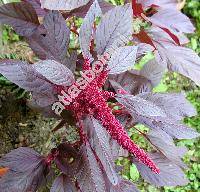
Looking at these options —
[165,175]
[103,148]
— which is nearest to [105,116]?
[103,148]

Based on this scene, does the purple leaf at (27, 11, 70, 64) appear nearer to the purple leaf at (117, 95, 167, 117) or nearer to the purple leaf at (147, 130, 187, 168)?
the purple leaf at (117, 95, 167, 117)

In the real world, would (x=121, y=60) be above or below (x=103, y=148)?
above

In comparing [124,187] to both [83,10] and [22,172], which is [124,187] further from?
[83,10]

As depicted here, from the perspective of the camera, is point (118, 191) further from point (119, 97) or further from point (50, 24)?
point (50, 24)

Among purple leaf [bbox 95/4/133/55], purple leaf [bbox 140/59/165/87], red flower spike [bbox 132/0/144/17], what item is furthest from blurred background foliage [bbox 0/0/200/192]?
purple leaf [bbox 95/4/133/55]

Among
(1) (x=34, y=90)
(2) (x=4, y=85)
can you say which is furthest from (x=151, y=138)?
(2) (x=4, y=85)

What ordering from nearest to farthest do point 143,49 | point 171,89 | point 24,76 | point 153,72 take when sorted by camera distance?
point 24,76, point 143,49, point 153,72, point 171,89
